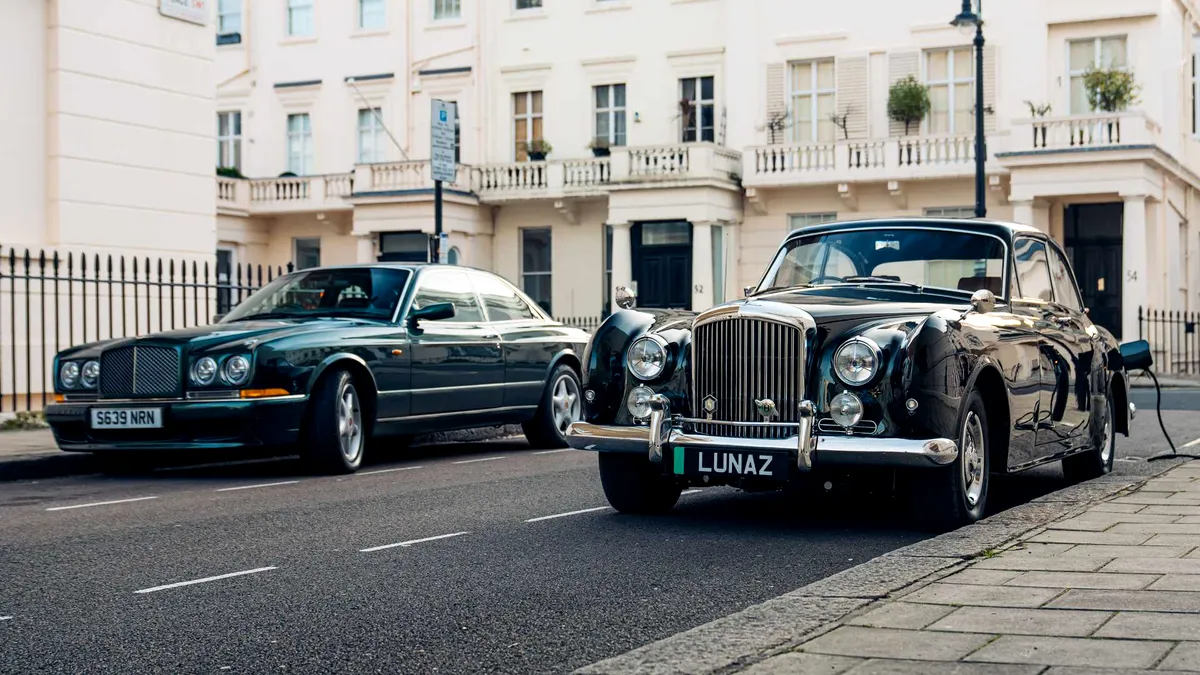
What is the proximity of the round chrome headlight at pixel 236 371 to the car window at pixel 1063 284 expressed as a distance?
5691mm

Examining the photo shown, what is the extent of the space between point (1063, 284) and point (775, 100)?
1044 inches

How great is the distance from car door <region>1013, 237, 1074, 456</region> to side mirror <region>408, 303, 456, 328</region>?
4.76 m

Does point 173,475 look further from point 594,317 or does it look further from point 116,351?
point 594,317

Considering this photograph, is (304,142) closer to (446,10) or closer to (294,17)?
(294,17)

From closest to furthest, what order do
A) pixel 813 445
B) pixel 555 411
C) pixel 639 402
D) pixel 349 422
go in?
1. pixel 813 445
2. pixel 639 402
3. pixel 349 422
4. pixel 555 411

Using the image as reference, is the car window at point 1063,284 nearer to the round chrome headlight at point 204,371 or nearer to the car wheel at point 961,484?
the car wheel at point 961,484

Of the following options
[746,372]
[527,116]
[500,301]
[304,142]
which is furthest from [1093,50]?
[746,372]

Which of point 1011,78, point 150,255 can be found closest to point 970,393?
point 150,255

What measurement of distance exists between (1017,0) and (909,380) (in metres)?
28.3

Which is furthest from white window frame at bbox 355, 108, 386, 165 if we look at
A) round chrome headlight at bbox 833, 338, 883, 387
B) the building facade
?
round chrome headlight at bbox 833, 338, 883, 387

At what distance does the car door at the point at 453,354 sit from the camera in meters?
12.4

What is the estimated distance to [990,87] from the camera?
34.0 metres

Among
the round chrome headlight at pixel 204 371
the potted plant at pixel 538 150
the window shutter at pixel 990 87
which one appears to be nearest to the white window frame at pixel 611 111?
the potted plant at pixel 538 150

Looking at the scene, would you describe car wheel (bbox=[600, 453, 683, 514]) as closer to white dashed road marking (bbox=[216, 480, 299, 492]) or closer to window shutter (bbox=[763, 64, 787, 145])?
white dashed road marking (bbox=[216, 480, 299, 492])
